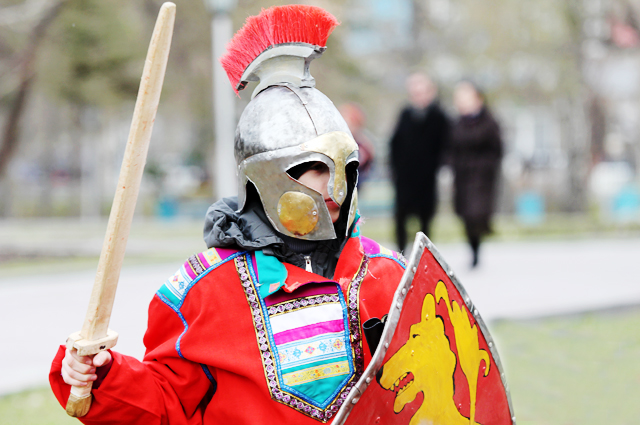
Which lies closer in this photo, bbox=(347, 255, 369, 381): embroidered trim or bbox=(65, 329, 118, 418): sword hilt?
bbox=(65, 329, 118, 418): sword hilt

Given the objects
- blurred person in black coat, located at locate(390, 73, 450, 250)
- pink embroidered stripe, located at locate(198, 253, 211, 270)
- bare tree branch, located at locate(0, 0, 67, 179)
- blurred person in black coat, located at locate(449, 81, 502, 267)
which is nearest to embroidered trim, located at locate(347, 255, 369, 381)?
pink embroidered stripe, located at locate(198, 253, 211, 270)

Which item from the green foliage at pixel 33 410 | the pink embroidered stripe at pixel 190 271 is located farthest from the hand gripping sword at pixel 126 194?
the green foliage at pixel 33 410

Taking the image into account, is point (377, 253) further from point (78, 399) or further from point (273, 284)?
point (78, 399)

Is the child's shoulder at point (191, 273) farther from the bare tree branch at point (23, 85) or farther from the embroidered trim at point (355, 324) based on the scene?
the bare tree branch at point (23, 85)

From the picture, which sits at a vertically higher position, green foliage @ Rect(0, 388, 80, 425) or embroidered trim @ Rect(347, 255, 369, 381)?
embroidered trim @ Rect(347, 255, 369, 381)

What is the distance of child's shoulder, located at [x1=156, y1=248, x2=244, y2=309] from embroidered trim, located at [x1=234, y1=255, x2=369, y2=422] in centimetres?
5

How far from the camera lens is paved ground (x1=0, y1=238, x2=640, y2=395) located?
5.12 meters

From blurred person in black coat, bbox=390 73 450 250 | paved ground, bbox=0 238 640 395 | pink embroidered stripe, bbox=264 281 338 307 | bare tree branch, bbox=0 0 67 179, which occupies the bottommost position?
paved ground, bbox=0 238 640 395

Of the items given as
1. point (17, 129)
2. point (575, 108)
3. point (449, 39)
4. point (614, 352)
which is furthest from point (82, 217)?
point (614, 352)

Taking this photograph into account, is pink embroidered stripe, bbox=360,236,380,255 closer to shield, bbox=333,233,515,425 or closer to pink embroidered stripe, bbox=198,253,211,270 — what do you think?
shield, bbox=333,233,515,425

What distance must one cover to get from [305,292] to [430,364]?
38cm

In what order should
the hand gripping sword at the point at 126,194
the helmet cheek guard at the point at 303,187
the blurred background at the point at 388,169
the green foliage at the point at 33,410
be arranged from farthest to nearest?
1. the blurred background at the point at 388,169
2. the green foliage at the point at 33,410
3. the helmet cheek guard at the point at 303,187
4. the hand gripping sword at the point at 126,194

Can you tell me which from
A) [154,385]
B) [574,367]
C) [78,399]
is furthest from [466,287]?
[78,399]

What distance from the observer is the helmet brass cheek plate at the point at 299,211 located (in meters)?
2.02
